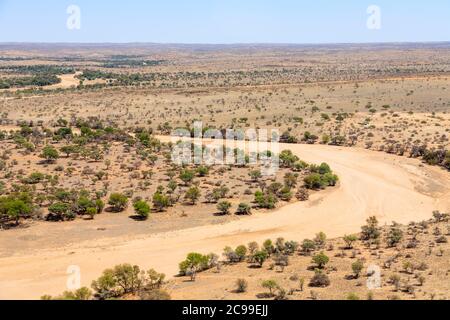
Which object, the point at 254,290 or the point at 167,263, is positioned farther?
the point at 167,263

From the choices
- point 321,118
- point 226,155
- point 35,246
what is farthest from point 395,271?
point 321,118

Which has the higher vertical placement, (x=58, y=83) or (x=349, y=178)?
(x=58, y=83)

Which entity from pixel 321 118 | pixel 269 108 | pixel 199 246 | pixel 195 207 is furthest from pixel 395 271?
pixel 269 108

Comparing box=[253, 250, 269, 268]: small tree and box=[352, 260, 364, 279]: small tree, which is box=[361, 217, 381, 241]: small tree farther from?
box=[253, 250, 269, 268]: small tree

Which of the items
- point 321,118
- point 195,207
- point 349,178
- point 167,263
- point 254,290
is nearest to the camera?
point 254,290

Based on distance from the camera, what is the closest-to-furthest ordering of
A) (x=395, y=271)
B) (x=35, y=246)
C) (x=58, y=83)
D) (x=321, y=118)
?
1. (x=395, y=271)
2. (x=35, y=246)
3. (x=321, y=118)
4. (x=58, y=83)

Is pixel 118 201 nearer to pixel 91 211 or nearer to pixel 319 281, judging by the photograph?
pixel 91 211

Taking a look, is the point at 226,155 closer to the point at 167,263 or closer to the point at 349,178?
the point at 349,178
